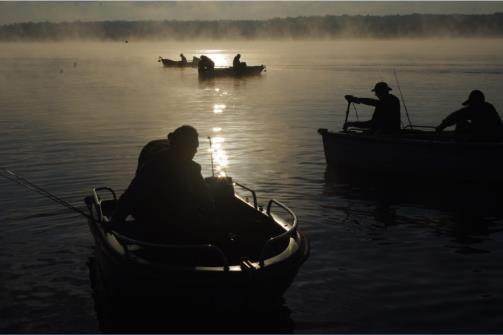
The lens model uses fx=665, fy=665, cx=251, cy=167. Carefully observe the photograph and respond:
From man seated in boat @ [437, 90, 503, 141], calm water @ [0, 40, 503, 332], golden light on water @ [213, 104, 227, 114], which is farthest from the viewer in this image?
golden light on water @ [213, 104, 227, 114]

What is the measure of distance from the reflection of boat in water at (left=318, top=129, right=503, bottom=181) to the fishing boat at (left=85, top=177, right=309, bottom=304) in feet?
25.9

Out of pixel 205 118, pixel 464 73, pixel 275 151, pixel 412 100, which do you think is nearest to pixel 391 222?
pixel 275 151

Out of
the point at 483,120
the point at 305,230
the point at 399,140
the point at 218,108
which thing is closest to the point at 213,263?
the point at 305,230

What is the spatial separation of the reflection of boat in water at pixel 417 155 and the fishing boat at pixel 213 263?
7901 mm

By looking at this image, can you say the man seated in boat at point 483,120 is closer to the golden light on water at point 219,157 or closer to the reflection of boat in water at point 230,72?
the golden light on water at point 219,157

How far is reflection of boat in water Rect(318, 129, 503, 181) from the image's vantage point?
16.5 meters

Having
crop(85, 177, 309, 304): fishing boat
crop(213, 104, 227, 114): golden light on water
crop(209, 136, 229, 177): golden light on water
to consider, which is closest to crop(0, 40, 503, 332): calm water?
Result: crop(209, 136, 229, 177): golden light on water

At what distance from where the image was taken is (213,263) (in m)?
8.66

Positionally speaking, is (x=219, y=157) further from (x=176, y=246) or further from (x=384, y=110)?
(x=176, y=246)

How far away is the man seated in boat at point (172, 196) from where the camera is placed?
8.38 m

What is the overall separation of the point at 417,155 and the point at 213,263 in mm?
9966

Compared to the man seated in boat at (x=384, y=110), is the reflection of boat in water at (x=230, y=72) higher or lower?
lower

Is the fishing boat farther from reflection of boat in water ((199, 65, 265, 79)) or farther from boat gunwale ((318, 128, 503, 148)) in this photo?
reflection of boat in water ((199, 65, 265, 79))

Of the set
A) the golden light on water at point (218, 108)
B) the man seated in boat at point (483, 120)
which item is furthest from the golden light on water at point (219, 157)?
the golden light on water at point (218, 108)
